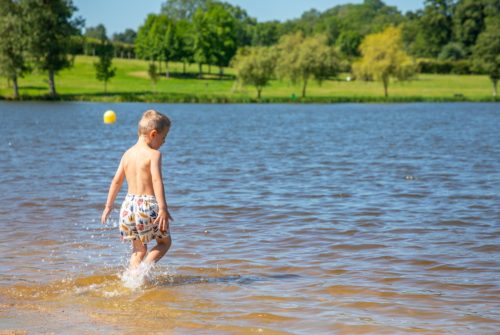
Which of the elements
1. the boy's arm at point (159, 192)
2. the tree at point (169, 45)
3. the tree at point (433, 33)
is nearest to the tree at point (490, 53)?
the tree at point (433, 33)

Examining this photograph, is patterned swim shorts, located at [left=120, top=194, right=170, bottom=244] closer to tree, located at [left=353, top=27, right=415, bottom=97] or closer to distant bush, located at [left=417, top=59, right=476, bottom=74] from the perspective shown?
tree, located at [left=353, top=27, right=415, bottom=97]

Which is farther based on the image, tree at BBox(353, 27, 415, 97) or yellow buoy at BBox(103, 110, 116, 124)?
tree at BBox(353, 27, 415, 97)

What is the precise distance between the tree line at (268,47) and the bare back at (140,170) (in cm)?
7534

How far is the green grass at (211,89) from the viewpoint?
86.2 m

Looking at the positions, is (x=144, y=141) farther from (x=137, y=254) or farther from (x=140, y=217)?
(x=137, y=254)

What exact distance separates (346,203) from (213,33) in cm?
11960

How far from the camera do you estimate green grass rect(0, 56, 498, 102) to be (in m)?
86.2

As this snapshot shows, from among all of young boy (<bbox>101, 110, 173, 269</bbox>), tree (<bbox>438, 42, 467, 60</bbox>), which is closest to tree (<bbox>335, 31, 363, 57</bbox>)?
tree (<bbox>438, 42, 467, 60</bbox>)

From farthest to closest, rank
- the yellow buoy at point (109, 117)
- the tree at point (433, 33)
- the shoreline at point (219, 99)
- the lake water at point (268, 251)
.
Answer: the tree at point (433, 33)
the shoreline at point (219, 99)
the yellow buoy at point (109, 117)
the lake water at point (268, 251)

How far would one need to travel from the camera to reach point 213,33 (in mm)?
130375

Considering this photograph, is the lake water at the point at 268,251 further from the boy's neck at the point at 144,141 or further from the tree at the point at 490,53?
the tree at the point at 490,53

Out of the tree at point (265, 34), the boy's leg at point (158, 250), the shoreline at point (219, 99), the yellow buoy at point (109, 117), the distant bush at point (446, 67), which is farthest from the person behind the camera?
the tree at point (265, 34)

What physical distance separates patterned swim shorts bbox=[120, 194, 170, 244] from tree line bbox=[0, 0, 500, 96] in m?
75.5

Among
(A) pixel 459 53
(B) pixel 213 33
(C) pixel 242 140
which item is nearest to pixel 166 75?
(B) pixel 213 33
